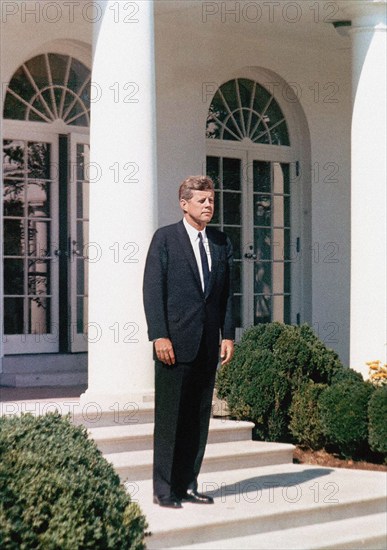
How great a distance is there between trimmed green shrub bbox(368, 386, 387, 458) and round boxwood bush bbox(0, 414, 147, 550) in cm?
429

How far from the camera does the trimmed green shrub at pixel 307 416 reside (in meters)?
10.1

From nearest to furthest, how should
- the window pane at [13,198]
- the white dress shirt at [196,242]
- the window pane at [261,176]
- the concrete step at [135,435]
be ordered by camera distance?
1. the white dress shirt at [196,242]
2. the concrete step at [135,435]
3. the window pane at [13,198]
4. the window pane at [261,176]

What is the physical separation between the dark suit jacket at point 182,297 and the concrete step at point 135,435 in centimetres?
145

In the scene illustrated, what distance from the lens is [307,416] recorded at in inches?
399

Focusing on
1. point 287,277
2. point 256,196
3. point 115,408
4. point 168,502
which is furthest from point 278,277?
point 168,502

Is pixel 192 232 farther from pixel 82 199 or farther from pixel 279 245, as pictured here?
pixel 279 245

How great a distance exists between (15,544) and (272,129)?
10.0m

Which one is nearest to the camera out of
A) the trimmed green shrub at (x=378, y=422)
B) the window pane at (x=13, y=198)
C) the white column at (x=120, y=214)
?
the white column at (x=120, y=214)

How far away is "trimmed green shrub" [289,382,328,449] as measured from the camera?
10.1 metres

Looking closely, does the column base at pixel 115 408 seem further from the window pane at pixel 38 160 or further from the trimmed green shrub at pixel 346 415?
the window pane at pixel 38 160

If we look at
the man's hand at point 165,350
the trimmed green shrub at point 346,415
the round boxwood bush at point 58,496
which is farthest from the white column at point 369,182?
the round boxwood bush at point 58,496

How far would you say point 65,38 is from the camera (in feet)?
40.8

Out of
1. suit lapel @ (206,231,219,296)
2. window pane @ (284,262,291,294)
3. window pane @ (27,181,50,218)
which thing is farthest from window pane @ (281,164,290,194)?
suit lapel @ (206,231,219,296)

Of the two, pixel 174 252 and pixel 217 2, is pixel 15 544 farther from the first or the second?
pixel 217 2
